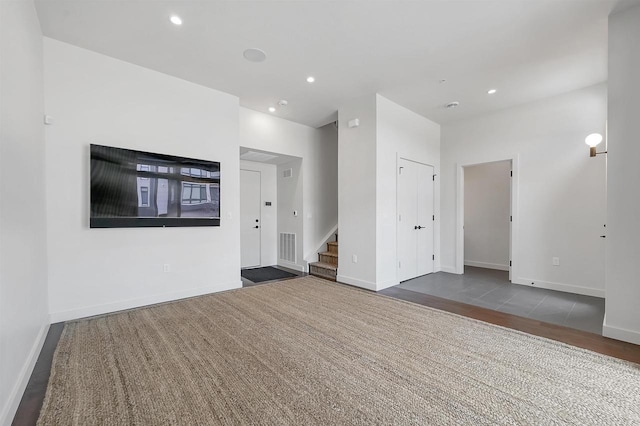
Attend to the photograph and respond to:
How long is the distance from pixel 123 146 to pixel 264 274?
127 inches

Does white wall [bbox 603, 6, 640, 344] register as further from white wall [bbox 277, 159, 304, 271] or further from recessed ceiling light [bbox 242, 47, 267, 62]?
white wall [bbox 277, 159, 304, 271]

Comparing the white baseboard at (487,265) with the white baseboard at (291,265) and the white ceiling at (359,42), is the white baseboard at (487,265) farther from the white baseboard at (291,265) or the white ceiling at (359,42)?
the white baseboard at (291,265)

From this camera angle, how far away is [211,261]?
4109mm

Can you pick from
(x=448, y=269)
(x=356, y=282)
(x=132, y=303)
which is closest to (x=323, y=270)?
(x=356, y=282)

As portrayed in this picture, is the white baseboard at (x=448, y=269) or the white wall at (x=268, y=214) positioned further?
the white wall at (x=268, y=214)

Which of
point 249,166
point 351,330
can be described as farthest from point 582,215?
point 249,166

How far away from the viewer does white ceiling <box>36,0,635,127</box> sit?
98.1 inches

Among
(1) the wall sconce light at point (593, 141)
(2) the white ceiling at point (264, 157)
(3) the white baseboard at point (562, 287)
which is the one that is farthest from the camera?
(2) the white ceiling at point (264, 157)

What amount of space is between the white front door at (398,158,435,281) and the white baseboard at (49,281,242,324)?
116 inches

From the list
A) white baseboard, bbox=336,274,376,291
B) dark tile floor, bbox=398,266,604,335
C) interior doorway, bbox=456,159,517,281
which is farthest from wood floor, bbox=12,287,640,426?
interior doorway, bbox=456,159,517,281

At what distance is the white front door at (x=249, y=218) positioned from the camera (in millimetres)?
6020

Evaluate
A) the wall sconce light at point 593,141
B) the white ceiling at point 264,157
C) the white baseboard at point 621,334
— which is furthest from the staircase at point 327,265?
the wall sconce light at point 593,141

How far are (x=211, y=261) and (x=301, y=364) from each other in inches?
101

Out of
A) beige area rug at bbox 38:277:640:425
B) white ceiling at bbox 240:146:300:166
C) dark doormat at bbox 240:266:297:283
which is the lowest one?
dark doormat at bbox 240:266:297:283
